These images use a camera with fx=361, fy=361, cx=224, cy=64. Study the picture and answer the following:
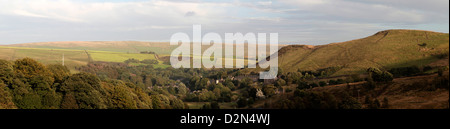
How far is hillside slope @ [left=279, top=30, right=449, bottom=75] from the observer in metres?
83.3

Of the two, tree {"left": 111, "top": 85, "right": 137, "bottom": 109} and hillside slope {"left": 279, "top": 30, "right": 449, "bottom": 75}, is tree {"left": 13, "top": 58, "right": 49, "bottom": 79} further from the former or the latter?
hillside slope {"left": 279, "top": 30, "right": 449, "bottom": 75}

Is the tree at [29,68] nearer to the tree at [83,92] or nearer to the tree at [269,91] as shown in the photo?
the tree at [83,92]

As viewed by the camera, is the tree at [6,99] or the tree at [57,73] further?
the tree at [57,73]

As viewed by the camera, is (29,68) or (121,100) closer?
(121,100)

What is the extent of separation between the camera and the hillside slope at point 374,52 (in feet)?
273

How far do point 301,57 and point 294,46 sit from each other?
1977 centimetres

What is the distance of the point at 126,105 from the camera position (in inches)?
2053

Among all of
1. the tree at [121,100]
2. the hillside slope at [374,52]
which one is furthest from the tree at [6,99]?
the hillside slope at [374,52]

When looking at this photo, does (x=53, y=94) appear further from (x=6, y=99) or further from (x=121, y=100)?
(x=121, y=100)

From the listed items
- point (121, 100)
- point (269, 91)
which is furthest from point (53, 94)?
point (269, 91)

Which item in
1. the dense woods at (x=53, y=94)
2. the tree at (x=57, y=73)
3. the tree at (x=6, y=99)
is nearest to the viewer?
the tree at (x=6, y=99)

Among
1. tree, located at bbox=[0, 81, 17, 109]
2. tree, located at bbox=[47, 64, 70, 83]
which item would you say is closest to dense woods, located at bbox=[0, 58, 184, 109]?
tree, located at bbox=[0, 81, 17, 109]

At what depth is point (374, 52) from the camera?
98375mm
